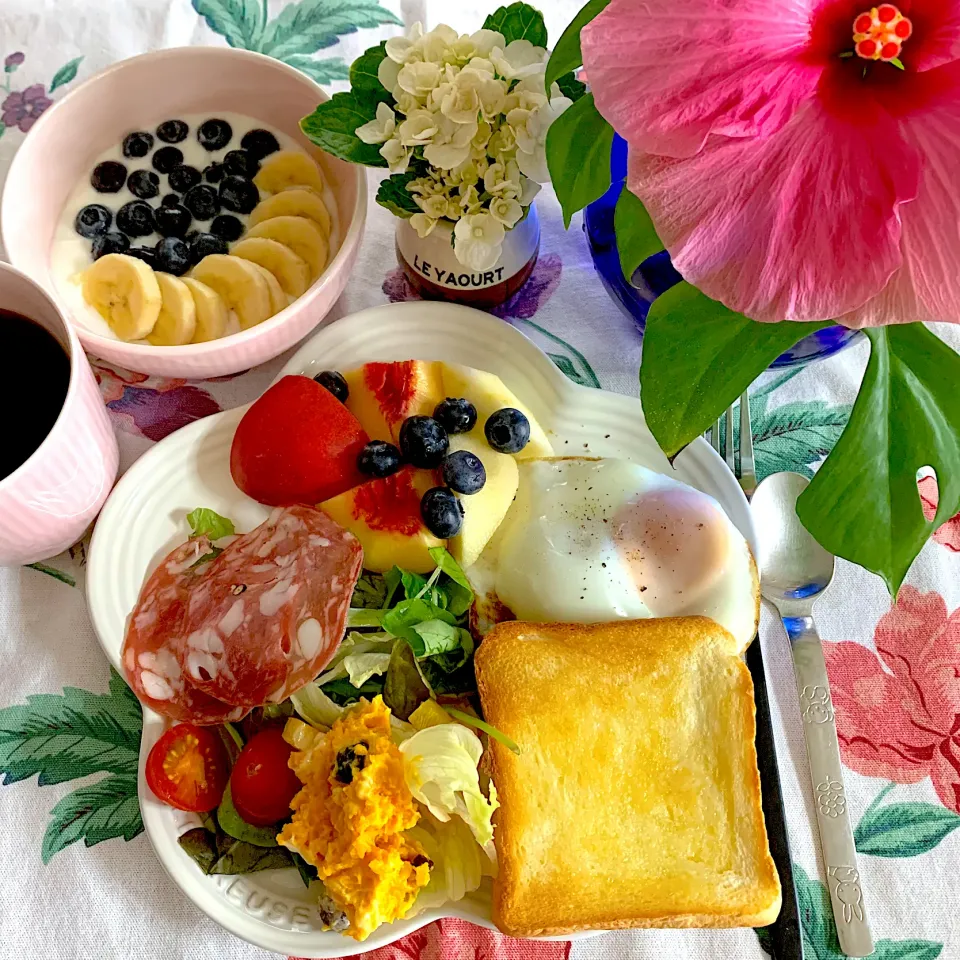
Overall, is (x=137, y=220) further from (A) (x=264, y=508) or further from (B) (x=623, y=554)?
(B) (x=623, y=554)

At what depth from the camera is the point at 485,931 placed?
2.77 ft

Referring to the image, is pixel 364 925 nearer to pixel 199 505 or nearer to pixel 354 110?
pixel 199 505

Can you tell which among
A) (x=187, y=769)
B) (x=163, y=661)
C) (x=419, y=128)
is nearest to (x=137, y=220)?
(x=419, y=128)

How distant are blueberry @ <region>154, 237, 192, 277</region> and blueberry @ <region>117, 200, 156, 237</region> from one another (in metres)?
0.03

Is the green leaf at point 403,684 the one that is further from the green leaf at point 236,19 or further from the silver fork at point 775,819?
the green leaf at point 236,19

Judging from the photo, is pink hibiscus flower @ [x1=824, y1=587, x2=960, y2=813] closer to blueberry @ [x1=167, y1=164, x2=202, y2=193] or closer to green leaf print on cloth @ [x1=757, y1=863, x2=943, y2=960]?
green leaf print on cloth @ [x1=757, y1=863, x2=943, y2=960]

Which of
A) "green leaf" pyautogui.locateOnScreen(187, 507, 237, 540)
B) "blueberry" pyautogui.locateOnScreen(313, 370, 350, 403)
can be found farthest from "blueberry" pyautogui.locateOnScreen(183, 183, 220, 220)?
"green leaf" pyautogui.locateOnScreen(187, 507, 237, 540)

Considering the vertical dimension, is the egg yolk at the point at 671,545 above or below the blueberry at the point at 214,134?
below

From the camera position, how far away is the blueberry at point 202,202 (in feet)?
3.13

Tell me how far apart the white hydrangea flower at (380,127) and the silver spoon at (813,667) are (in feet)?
1.70

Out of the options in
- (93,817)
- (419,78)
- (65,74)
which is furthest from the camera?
(65,74)

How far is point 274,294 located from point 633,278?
362mm

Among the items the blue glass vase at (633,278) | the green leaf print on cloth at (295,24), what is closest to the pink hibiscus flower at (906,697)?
the blue glass vase at (633,278)

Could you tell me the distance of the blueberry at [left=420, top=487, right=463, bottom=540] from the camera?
85 cm
